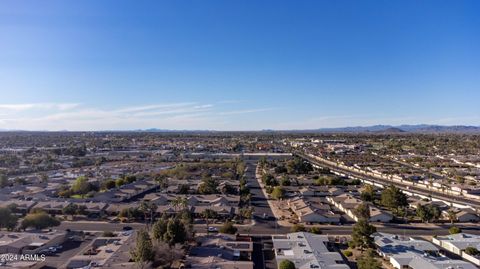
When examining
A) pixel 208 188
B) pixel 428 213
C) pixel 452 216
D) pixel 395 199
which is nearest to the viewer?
pixel 428 213

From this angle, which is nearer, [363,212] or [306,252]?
[306,252]

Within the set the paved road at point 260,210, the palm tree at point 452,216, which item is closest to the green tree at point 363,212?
the paved road at point 260,210

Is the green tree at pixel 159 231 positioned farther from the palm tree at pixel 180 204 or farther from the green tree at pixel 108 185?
the green tree at pixel 108 185

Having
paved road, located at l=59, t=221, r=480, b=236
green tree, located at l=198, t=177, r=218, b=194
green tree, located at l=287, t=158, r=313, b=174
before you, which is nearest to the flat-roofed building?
paved road, located at l=59, t=221, r=480, b=236

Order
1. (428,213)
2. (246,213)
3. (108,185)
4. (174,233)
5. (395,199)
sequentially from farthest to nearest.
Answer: (108,185) < (395,199) < (246,213) < (428,213) < (174,233)

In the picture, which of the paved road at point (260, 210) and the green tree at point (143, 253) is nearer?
the green tree at point (143, 253)

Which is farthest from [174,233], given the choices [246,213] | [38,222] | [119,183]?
[119,183]

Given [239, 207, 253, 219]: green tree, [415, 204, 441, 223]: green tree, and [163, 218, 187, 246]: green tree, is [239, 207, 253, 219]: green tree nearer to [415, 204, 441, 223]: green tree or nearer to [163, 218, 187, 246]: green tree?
[163, 218, 187, 246]: green tree

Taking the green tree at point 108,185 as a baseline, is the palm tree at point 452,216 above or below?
below

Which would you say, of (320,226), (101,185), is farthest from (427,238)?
(101,185)

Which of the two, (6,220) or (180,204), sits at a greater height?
(6,220)

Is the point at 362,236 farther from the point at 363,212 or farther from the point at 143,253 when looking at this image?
the point at 143,253
